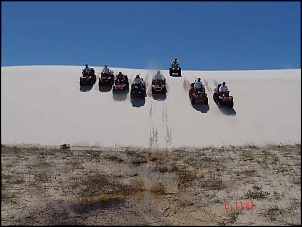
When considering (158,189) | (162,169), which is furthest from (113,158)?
(158,189)

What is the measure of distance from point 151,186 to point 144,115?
7.65 metres

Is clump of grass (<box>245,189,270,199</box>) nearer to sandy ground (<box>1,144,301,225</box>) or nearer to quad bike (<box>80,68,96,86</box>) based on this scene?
sandy ground (<box>1,144,301,225</box>)

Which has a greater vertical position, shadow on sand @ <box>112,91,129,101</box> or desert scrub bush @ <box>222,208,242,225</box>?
shadow on sand @ <box>112,91,129,101</box>

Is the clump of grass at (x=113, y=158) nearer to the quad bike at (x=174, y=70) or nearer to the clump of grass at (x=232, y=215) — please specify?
the clump of grass at (x=232, y=215)

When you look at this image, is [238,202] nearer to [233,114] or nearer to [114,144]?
[114,144]

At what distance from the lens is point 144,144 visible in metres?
14.6

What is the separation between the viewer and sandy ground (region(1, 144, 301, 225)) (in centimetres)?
793

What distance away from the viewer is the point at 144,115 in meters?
17.4

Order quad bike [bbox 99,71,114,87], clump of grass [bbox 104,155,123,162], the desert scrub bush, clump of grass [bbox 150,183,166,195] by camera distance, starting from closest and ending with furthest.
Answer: the desert scrub bush < clump of grass [bbox 150,183,166,195] < clump of grass [bbox 104,155,123,162] < quad bike [bbox 99,71,114,87]

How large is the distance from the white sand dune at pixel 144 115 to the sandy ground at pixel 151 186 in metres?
1.27

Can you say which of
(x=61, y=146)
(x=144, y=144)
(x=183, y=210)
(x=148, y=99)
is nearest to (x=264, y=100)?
(x=148, y=99)

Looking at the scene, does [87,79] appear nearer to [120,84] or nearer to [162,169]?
[120,84]
